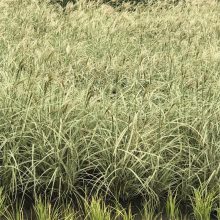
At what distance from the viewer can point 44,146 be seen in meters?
2.90

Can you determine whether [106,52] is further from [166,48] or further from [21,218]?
[21,218]

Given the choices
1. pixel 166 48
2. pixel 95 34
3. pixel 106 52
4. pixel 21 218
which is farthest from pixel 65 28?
pixel 21 218

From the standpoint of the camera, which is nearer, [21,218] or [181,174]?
[21,218]

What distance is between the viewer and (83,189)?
295cm

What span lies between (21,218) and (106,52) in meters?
3.10

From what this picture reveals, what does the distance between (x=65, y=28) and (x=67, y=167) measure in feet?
12.2

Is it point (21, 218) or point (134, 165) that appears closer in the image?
point (21, 218)

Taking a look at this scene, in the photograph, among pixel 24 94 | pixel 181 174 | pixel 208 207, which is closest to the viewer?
pixel 208 207

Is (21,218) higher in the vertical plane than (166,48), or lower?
lower

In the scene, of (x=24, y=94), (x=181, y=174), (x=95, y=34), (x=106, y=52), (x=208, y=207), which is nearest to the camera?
(x=208, y=207)

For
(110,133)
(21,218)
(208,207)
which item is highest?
(110,133)

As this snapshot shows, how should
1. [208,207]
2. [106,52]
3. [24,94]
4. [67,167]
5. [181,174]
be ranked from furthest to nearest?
1. [106,52]
2. [24,94]
3. [181,174]
4. [67,167]
5. [208,207]

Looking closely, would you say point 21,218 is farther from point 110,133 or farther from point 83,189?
point 110,133

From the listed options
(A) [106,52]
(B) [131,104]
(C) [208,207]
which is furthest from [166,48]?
(C) [208,207]
